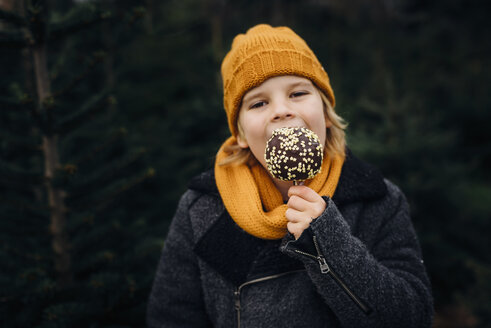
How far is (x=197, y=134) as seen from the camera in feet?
20.3

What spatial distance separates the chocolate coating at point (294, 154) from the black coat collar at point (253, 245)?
14.5 inches

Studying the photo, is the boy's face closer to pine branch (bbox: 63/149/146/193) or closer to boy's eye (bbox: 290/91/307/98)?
boy's eye (bbox: 290/91/307/98)

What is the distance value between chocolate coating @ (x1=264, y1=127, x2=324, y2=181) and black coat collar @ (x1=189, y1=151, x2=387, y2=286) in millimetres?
369

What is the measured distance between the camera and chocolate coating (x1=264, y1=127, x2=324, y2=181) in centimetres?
137

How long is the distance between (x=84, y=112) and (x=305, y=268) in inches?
65.2

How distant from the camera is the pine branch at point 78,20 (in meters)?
1.96

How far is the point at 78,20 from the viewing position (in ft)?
6.53

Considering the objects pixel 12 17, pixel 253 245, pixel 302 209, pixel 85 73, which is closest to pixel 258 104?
pixel 302 209

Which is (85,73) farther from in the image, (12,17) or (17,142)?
(17,142)

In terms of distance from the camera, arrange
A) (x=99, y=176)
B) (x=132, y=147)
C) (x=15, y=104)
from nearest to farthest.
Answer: (x=15, y=104)
(x=99, y=176)
(x=132, y=147)

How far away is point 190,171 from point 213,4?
9115mm

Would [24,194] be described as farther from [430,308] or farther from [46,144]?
[430,308]

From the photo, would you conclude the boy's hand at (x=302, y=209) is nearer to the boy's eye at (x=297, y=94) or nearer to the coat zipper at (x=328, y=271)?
the coat zipper at (x=328, y=271)

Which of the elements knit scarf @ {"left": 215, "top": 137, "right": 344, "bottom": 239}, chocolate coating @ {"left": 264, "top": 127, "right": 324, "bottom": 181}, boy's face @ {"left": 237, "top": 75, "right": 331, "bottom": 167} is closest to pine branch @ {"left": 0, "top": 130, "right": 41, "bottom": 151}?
knit scarf @ {"left": 215, "top": 137, "right": 344, "bottom": 239}
